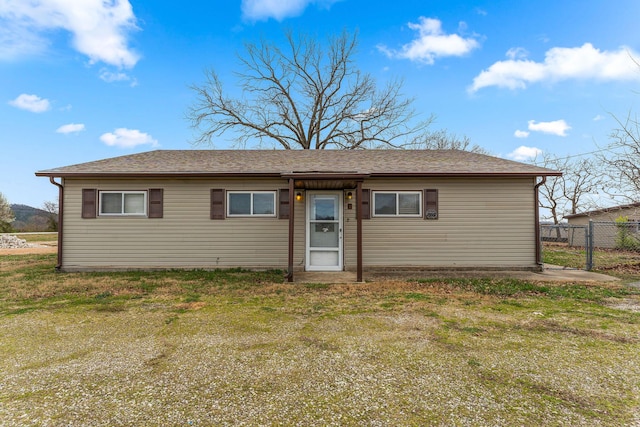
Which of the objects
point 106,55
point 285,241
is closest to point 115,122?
point 106,55

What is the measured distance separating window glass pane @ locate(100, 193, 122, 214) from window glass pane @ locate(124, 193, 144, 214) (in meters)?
0.16

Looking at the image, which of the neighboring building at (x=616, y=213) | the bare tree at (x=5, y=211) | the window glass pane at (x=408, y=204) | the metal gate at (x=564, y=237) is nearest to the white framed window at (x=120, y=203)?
the window glass pane at (x=408, y=204)

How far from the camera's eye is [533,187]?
8.23 meters

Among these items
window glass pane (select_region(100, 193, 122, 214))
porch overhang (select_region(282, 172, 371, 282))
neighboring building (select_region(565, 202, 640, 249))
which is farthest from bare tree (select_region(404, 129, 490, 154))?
window glass pane (select_region(100, 193, 122, 214))

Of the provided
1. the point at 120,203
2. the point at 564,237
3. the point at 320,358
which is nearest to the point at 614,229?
the point at 564,237

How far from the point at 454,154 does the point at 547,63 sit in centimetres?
822

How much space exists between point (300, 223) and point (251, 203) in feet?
4.63

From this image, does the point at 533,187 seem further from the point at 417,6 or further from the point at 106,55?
the point at 106,55

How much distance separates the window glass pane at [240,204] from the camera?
832 centimetres

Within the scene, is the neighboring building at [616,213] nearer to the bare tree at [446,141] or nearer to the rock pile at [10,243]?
the bare tree at [446,141]

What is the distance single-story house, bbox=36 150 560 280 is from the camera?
8.22 m

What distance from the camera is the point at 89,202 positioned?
824cm

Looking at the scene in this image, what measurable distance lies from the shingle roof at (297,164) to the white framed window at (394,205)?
59 centimetres

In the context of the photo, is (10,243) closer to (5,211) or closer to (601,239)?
(5,211)
